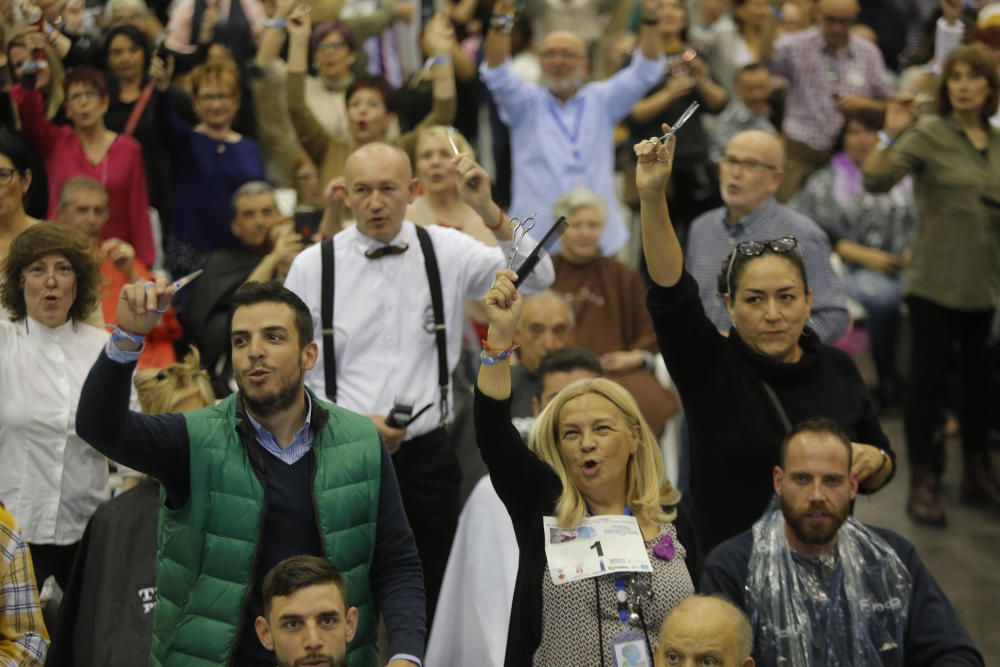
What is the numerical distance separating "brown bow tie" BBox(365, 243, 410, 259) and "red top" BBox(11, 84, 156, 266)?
2054 mm

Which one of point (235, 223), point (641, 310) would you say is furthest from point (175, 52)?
point (641, 310)

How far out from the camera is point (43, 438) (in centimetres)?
502

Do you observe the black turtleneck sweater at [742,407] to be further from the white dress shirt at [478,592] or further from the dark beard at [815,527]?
the white dress shirt at [478,592]

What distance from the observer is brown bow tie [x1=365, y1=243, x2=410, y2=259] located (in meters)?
5.15

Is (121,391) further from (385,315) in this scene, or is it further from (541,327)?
(541,327)

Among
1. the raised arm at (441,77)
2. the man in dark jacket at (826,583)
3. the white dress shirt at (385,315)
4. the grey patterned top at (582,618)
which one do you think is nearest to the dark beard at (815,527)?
the man in dark jacket at (826,583)

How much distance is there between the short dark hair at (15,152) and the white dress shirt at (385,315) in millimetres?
1473

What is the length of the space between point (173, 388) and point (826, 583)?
7.55 feet

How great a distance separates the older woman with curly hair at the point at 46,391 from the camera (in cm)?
498

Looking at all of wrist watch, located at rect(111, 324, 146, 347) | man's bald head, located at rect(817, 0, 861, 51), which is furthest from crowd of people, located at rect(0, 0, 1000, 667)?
man's bald head, located at rect(817, 0, 861, 51)

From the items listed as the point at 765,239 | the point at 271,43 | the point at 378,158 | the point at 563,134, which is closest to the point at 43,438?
the point at 378,158

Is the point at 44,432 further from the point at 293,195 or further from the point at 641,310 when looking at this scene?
the point at 293,195

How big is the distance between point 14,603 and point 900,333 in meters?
5.92

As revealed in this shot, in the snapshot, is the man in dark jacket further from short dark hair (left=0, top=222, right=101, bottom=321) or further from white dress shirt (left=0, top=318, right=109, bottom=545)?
short dark hair (left=0, top=222, right=101, bottom=321)
